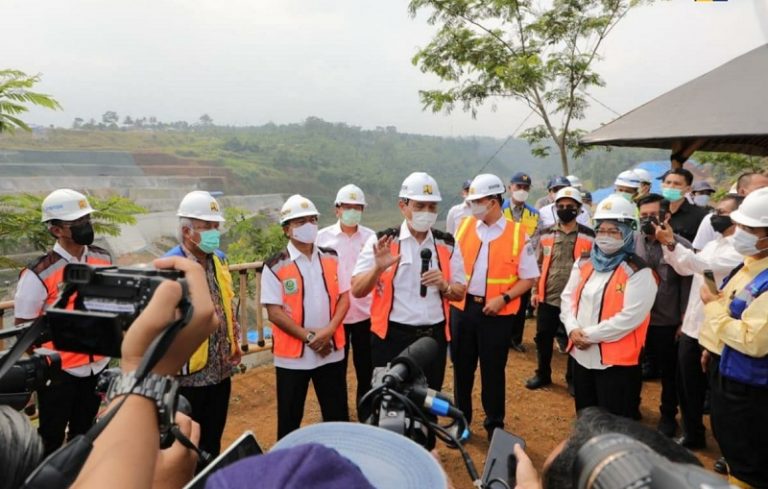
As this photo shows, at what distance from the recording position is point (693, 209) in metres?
4.91

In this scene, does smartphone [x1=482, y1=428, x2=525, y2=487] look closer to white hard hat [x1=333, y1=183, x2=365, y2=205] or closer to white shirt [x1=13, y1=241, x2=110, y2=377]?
white shirt [x1=13, y1=241, x2=110, y2=377]

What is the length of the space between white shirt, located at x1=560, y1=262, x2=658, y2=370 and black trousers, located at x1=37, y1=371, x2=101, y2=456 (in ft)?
11.7

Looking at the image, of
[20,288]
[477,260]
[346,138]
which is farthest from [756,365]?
[346,138]

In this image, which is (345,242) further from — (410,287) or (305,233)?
(410,287)

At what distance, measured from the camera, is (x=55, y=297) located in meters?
3.08

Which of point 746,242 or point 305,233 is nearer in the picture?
point 746,242

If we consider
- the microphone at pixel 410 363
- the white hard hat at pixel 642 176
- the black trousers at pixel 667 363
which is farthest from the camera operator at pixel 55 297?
the white hard hat at pixel 642 176

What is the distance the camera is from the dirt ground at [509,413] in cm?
396

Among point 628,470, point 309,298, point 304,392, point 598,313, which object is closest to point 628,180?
point 598,313

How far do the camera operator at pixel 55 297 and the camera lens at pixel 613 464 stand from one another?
3138mm

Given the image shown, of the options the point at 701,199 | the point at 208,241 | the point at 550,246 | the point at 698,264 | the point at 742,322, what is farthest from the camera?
the point at 701,199

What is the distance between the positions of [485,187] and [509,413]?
7.66 feet

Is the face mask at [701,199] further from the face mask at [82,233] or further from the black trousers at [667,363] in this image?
the face mask at [82,233]

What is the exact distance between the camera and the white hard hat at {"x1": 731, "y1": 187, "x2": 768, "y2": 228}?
2.83 metres
